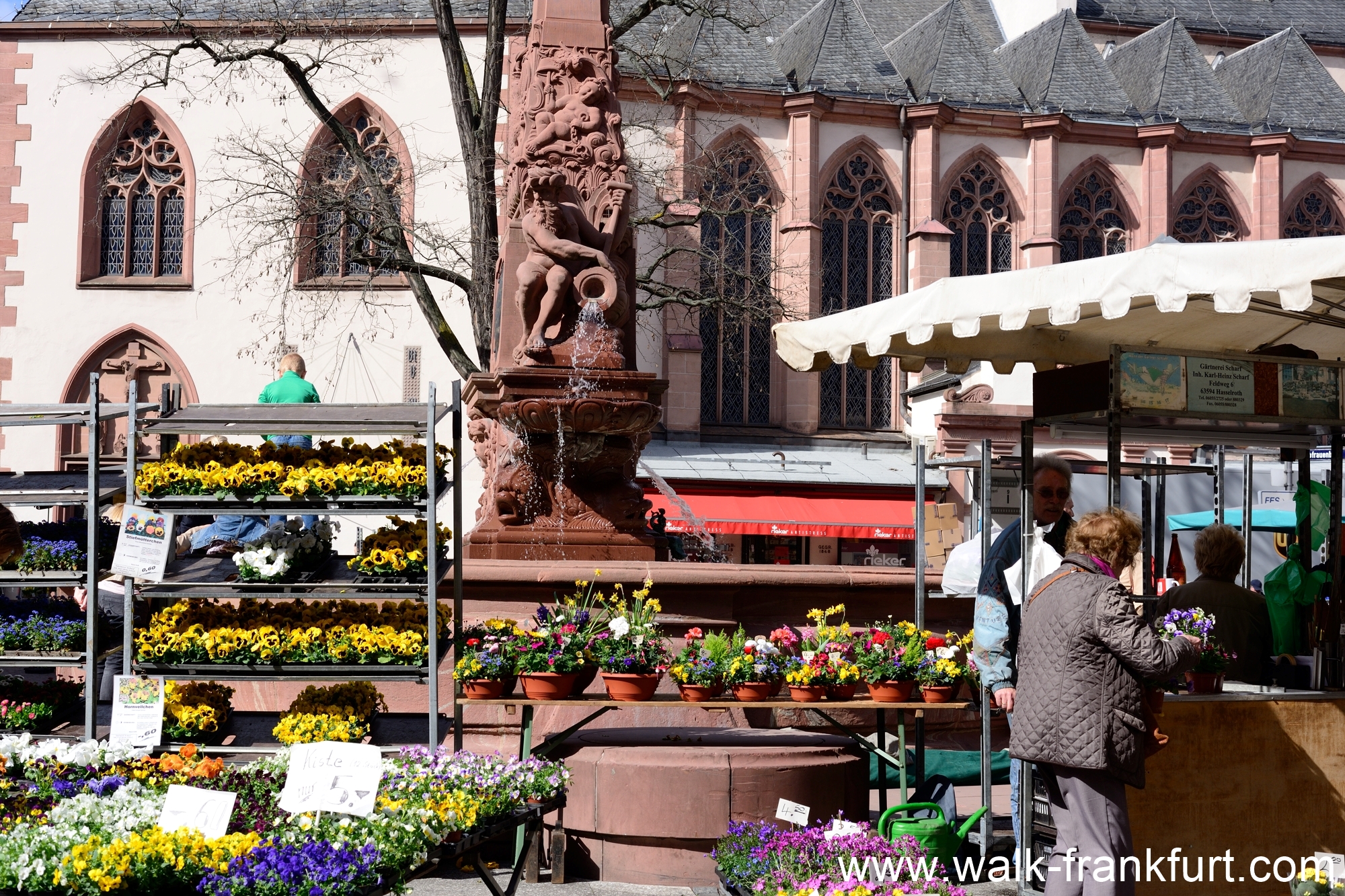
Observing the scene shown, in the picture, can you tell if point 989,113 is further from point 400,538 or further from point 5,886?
point 5,886

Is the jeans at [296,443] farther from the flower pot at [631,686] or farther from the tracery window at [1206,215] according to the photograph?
the tracery window at [1206,215]

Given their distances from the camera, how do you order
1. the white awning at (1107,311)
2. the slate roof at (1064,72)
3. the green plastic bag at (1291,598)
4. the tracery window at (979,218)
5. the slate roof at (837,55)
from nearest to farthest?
the white awning at (1107,311), the green plastic bag at (1291,598), the slate roof at (837,55), the tracery window at (979,218), the slate roof at (1064,72)

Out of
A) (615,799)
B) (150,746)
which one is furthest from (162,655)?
(615,799)

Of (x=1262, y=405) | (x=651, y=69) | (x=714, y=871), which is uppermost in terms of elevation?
(x=651, y=69)

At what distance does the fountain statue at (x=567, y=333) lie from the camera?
933 centimetres

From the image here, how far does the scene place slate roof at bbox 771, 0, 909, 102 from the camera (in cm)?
3059

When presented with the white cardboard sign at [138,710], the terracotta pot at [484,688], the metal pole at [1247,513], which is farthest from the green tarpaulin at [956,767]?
the white cardboard sign at [138,710]

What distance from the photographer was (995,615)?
6039mm

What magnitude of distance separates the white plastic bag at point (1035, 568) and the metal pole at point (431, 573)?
2.43m

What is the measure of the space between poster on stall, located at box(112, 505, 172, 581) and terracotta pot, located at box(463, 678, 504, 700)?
136 cm

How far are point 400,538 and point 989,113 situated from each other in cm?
2689

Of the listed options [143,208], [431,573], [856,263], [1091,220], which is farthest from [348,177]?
[431,573]

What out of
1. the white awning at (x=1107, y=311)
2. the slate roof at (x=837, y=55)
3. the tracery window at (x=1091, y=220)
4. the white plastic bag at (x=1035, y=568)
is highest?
the slate roof at (x=837, y=55)

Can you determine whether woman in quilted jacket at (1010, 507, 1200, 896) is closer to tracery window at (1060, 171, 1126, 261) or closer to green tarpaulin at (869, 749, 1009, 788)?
green tarpaulin at (869, 749, 1009, 788)
